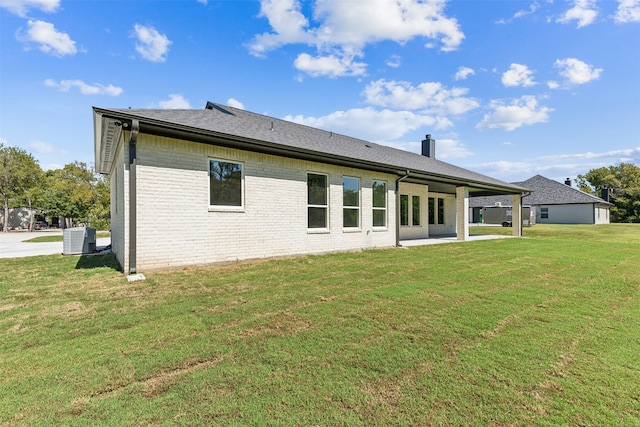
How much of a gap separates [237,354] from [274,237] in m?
5.79

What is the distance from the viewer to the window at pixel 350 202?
10336 millimetres

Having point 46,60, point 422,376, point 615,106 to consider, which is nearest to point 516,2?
point 615,106

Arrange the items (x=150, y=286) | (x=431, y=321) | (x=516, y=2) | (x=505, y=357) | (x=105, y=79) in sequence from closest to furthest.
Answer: (x=505, y=357) → (x=431, y=321) → (x=150, y=286) → (x=516, y=2) → (x=105, y=79)

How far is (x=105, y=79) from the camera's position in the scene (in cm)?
1102

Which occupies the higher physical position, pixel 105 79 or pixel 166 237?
pixel 105 79

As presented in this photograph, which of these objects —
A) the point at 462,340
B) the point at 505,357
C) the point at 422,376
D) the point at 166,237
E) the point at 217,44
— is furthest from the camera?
the point at 217,44

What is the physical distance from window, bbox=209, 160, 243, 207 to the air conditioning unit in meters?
6.26

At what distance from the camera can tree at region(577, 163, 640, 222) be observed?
38156mm

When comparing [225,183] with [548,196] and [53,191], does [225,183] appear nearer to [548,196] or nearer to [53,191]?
[53,191]

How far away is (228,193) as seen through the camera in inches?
300

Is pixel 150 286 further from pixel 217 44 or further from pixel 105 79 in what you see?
pixel 217 44

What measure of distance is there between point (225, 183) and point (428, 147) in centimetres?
1646

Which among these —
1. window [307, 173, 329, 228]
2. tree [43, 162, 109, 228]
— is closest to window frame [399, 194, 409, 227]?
window [307, 173, 329, 228]

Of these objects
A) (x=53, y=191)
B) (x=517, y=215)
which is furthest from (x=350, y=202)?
(x=53, y=191)
